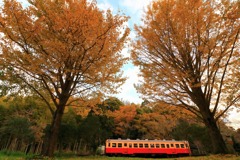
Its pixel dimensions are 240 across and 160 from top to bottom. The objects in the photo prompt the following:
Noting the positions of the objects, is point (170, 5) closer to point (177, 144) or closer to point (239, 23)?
point (239, 23)

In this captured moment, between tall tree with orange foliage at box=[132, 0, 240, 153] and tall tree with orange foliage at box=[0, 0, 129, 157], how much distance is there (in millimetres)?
1648

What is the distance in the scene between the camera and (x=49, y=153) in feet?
24.8

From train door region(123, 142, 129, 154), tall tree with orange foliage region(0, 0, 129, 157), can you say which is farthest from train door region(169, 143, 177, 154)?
tall tree with orange foliage region(0, 0, 129, 157)

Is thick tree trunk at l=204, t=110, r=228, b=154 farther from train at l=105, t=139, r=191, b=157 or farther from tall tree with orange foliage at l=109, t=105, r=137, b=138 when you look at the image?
tall tree with orange foliage at l=109, t=105, r=137, b=138

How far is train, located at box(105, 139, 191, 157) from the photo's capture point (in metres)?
16.9

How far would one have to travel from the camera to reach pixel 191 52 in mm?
7836

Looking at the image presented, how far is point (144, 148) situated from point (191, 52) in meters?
12.5

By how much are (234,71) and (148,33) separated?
160 inches

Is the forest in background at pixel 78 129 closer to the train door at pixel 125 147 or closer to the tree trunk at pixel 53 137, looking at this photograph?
the tree trunk at pixel 53 137

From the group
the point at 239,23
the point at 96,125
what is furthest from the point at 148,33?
the point at 96,125

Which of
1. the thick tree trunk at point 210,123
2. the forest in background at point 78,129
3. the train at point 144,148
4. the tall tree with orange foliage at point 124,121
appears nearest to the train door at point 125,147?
the train at point 144,148

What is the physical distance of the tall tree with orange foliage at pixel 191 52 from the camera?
697 centimetres

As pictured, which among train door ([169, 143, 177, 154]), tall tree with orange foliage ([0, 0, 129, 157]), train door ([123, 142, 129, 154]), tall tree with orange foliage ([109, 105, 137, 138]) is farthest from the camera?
tall tree with orange foliage ([109, 105, 137, 138])

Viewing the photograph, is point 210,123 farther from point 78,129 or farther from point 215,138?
point 78,129
